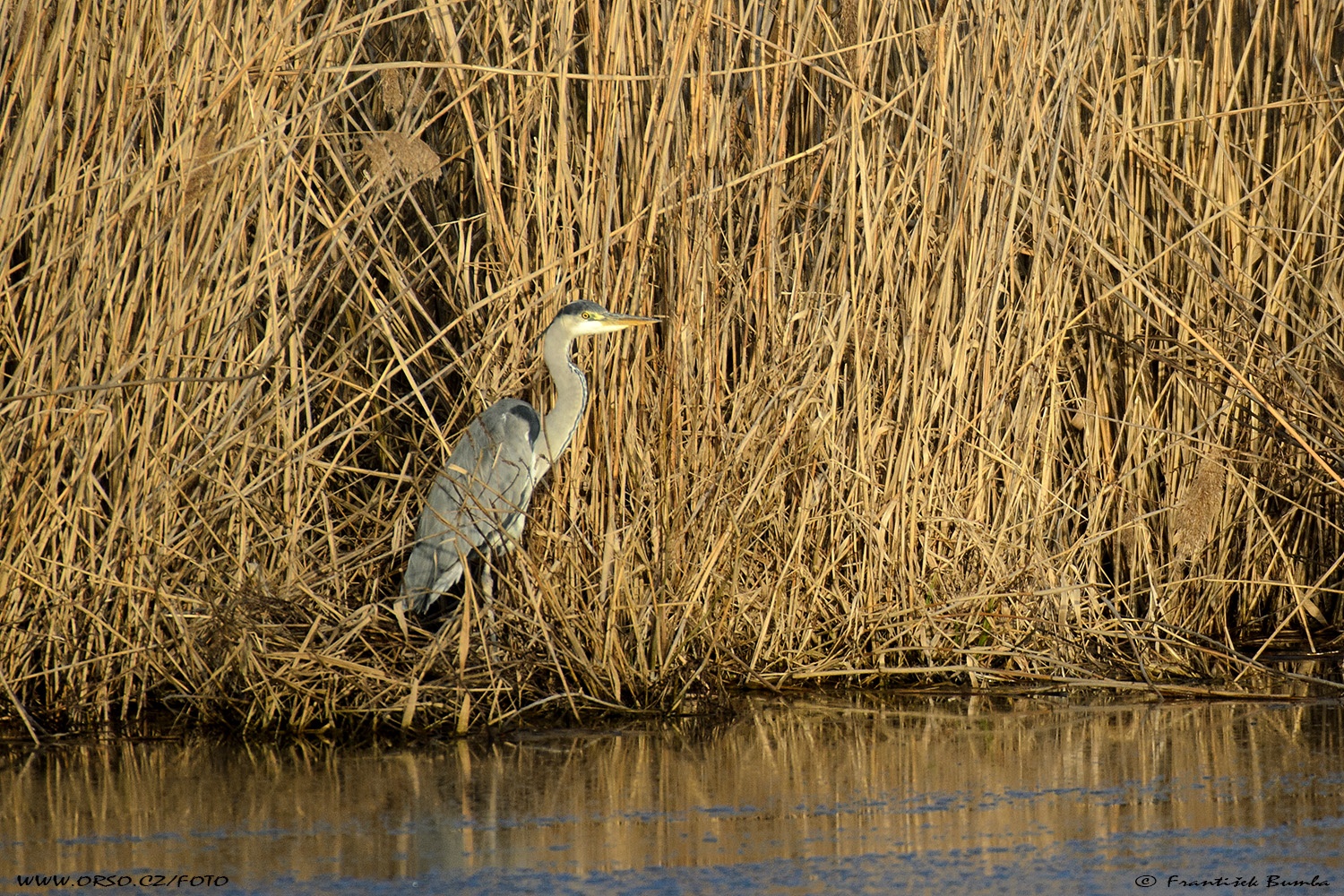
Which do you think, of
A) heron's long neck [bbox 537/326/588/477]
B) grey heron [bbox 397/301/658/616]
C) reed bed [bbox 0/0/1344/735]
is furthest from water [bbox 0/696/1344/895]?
heron's long neck [bbox 537/326/588/477]

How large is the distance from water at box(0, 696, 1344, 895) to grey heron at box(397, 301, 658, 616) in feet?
2.15

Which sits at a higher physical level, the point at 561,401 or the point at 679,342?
the point at 679,342

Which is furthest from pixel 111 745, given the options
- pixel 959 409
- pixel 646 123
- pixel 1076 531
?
pixel 1076 531

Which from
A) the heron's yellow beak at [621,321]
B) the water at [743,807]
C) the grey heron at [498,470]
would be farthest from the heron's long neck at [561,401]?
the water at [743,807]

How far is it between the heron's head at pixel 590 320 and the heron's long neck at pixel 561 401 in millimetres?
49

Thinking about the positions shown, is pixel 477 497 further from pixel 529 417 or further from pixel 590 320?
pixel 590 320

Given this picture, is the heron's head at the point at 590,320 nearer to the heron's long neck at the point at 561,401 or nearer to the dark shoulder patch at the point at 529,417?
the heron's long neck at the point at 561,401

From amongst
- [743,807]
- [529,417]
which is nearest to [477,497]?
[529,417]

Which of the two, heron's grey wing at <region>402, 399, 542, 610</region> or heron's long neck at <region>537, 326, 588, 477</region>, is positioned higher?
heron's long neck at <region>537, 326, 588, 477</region>

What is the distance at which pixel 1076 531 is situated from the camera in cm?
527

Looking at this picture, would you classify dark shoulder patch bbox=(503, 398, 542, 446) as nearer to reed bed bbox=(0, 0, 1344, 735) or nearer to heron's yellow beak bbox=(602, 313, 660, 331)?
reed bed bbox=(0, 0, 1344, 735)

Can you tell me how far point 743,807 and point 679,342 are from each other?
144cm

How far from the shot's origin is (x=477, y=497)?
186 inches

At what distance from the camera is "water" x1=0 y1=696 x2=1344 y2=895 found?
122 inches
